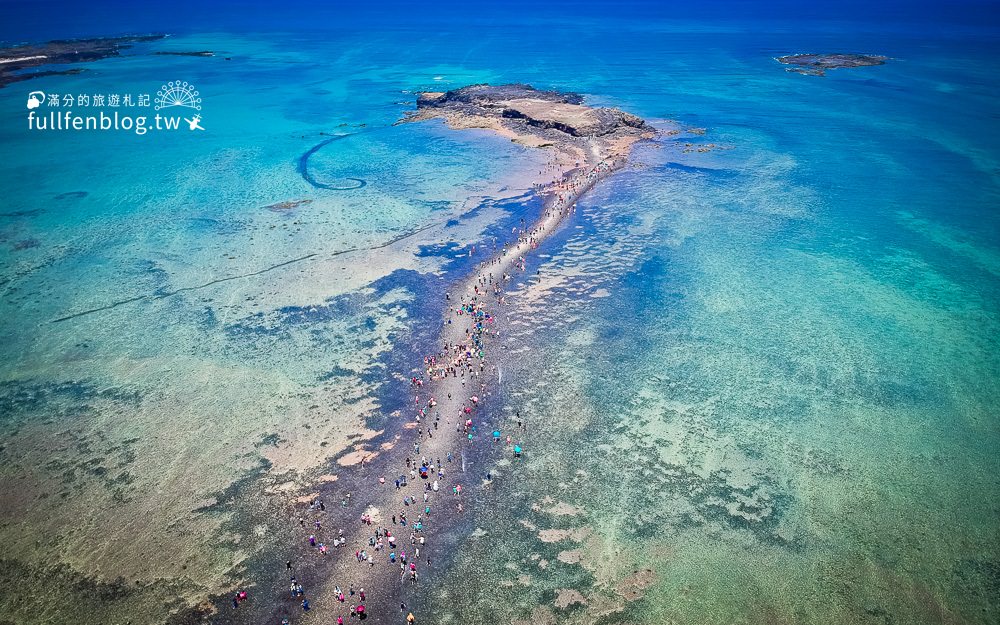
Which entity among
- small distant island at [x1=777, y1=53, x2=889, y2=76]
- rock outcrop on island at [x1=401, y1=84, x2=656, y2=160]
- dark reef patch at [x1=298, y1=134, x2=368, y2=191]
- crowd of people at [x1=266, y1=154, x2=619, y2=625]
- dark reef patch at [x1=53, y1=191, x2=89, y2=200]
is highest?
small distant island at [x1=777, y1=53, x2=889, y2=76]

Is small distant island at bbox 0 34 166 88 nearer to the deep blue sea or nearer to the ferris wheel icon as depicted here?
the ferris wheel icon

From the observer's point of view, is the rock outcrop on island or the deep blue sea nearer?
the deep blue sea

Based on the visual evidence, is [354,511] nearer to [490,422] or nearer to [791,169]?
[490,422]

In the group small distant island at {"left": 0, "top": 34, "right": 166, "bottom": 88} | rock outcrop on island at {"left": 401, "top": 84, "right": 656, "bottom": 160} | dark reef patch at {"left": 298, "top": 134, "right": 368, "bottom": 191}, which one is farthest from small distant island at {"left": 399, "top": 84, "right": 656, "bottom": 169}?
small distant island at {"left": 0, "top": 34, "right": 166, "bottom": 88}

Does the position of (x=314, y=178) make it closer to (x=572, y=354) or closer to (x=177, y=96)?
(x=572, y=354)

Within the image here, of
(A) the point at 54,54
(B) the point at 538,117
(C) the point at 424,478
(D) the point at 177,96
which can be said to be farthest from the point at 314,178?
(A) the point at 54,54

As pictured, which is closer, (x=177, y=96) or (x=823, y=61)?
(x=177, y=96)

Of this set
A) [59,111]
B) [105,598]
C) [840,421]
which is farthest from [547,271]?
[59,111]
